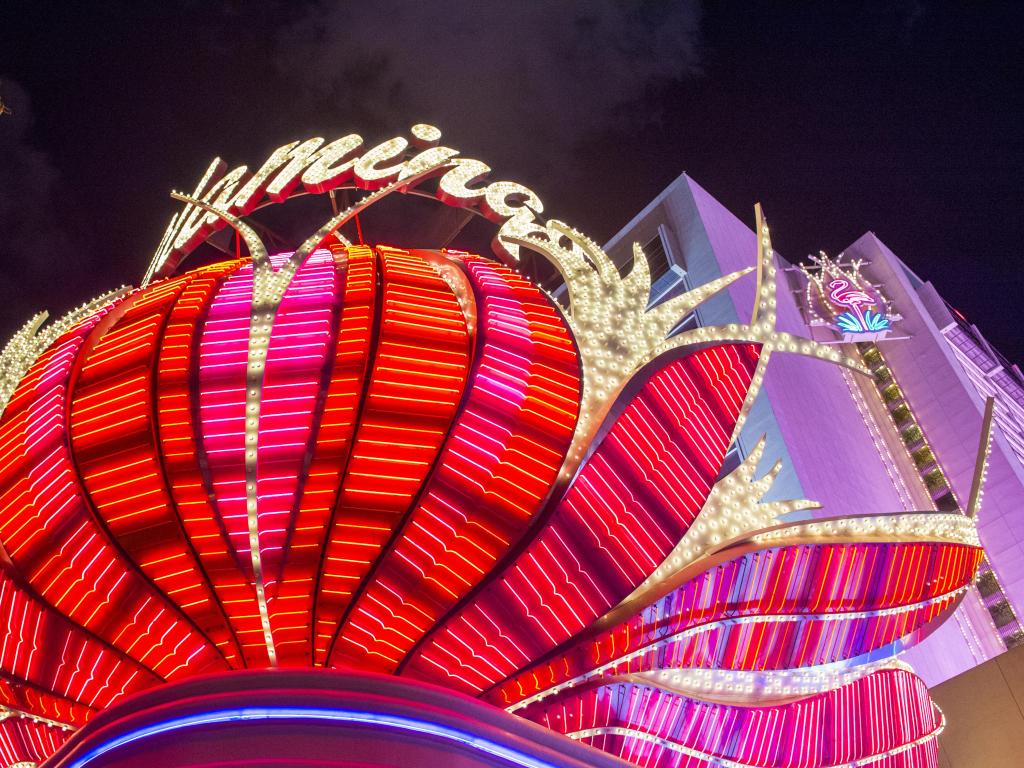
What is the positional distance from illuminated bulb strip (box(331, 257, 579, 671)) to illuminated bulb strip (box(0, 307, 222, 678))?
163 centimetres

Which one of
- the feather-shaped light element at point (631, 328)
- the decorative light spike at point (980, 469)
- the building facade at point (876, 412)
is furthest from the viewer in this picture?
the building facade at point (876, 412)

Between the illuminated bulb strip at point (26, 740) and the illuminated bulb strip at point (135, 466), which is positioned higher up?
the illuminated bulb strip at point (135, 466)

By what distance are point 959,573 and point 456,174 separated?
359 inches

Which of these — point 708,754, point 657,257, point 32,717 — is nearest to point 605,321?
point 708,754

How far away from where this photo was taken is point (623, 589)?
816 cm

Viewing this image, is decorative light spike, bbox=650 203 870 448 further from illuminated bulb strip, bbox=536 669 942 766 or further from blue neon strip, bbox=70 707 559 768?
blue neon strip, bbox=70 707 559 768

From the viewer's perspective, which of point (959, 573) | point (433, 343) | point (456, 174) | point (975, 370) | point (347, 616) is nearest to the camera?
point (347, 616)

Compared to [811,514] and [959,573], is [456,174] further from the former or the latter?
[811,514]

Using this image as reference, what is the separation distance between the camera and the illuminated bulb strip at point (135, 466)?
24.7 feet

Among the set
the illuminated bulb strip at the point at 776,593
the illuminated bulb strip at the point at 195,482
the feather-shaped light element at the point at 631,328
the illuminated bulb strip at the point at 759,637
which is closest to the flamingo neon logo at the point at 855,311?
the illuminated bulb strip at the point at 776,593

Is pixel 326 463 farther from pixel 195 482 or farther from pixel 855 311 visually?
pixel 855 311

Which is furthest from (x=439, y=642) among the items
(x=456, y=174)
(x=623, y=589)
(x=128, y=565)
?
(x=456, y=174)

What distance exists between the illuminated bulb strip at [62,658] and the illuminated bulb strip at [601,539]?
2771mm

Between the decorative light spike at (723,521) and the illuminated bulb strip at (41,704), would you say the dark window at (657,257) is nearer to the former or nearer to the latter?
the decorative light spike at (723,521)
